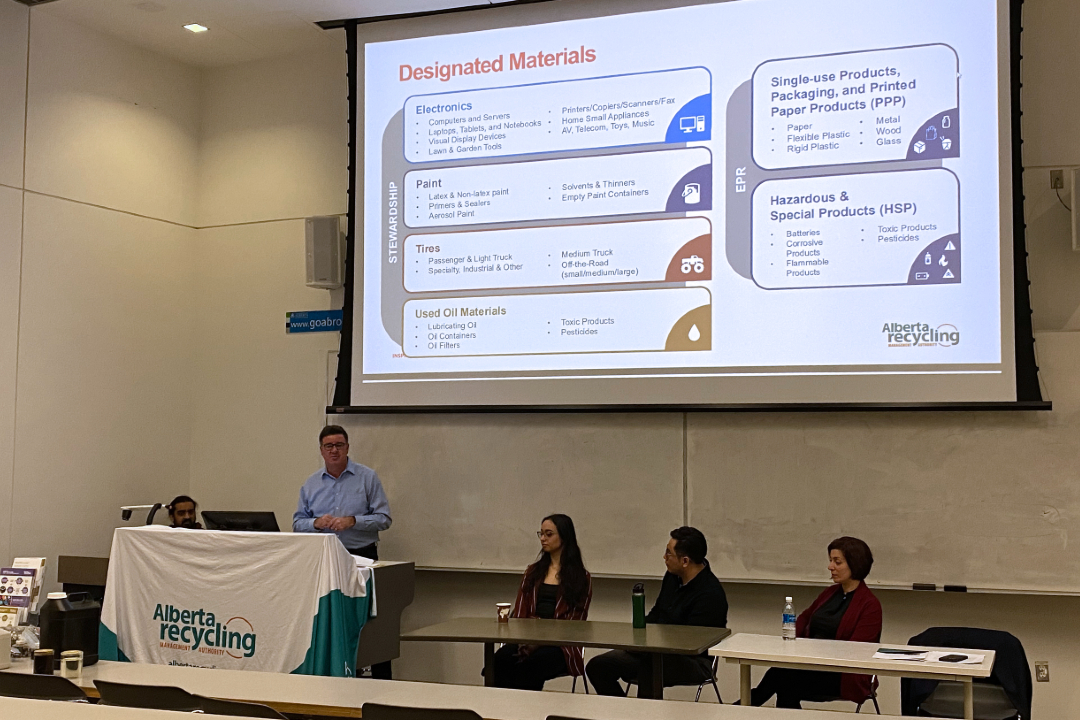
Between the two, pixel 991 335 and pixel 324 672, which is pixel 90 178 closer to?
pixel 324 672

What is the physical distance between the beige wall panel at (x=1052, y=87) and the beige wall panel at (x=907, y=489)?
2.99 feet

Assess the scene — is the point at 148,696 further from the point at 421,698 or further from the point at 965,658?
the point at 965,658

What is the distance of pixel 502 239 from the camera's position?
20.1ft

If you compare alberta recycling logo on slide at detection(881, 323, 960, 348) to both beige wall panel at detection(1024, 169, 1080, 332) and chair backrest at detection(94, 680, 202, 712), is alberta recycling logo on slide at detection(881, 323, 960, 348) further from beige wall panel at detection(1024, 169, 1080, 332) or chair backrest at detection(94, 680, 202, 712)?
chair backrest at detection(94, 680, 202, 712)

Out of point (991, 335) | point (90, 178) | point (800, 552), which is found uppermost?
point (90, 178)

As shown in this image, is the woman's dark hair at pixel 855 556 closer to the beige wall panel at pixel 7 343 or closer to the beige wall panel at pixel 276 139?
the beige wall panel at pixel 276 139

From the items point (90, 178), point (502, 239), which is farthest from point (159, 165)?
point (502, 239)

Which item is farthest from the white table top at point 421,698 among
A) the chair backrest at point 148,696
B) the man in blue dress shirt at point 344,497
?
the man in blue dress shirt at point 344,497

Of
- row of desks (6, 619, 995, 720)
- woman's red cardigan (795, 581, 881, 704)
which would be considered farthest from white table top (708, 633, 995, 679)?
woman's red cardigan (795, 581, 881, 704)

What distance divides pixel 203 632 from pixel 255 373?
2.66 metres

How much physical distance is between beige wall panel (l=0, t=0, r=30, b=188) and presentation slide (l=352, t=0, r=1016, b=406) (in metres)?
1.92

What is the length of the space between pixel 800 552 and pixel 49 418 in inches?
169

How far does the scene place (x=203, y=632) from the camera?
15.8 ft

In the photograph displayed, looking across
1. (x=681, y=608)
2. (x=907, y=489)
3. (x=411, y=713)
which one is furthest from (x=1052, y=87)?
(x=411, y=713)
